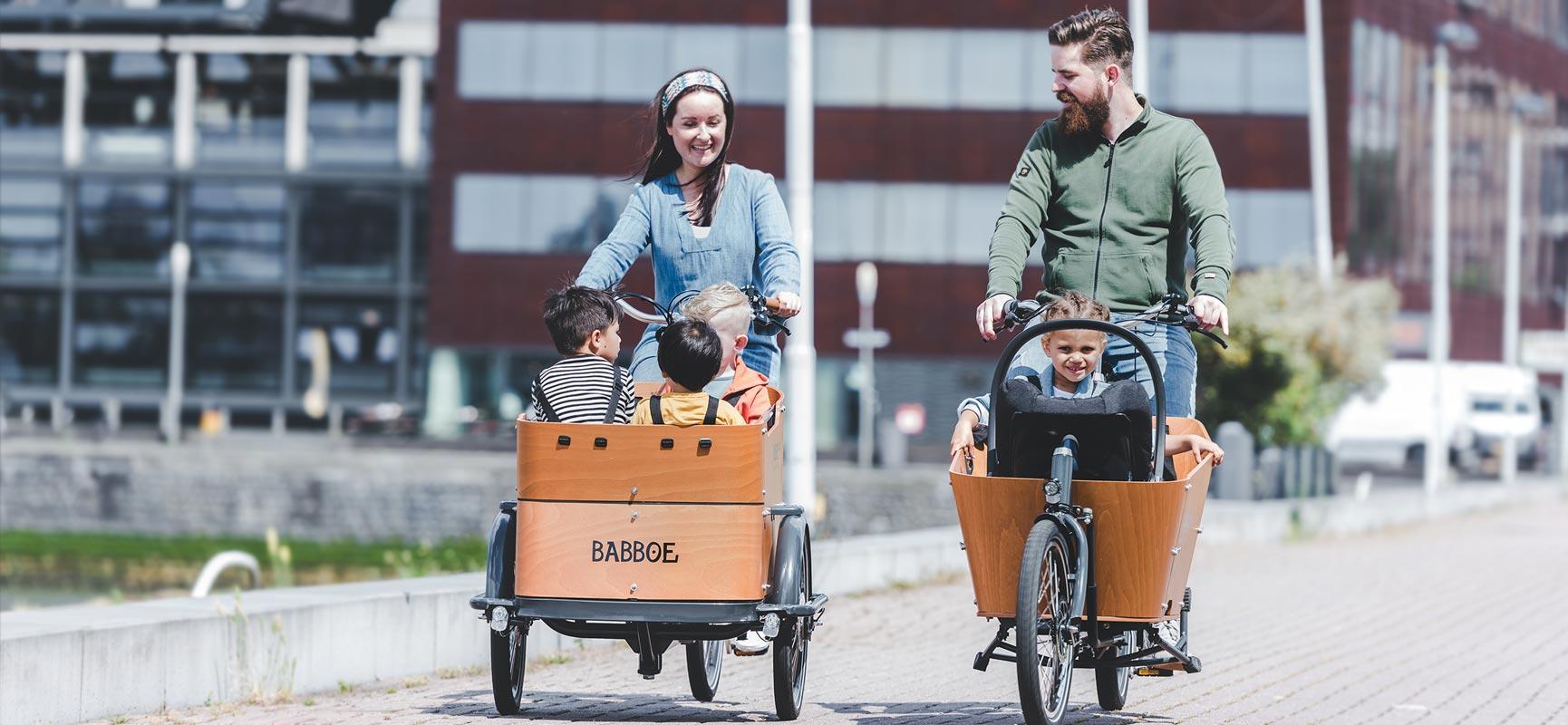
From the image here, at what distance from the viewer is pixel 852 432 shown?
53.6 meters

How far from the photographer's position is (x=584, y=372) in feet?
23.6

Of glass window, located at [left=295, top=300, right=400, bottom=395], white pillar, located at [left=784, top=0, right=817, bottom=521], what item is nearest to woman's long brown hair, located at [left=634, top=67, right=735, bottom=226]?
white pillar, located at [left=784, top=0, right=817, bottom=521]

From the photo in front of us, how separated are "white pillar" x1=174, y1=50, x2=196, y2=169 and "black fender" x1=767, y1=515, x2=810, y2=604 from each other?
62394 mm

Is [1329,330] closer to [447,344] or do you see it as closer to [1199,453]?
[1199,453]

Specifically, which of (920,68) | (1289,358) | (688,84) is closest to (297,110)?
(920,68)

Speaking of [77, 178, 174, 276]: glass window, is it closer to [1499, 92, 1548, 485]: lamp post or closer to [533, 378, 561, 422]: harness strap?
[1499, 92, 1548, 485]: lamp post

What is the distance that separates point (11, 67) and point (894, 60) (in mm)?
26983

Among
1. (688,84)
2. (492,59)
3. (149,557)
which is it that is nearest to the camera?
(688,84)

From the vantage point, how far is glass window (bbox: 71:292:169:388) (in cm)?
6794

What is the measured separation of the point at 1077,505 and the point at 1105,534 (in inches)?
4.5

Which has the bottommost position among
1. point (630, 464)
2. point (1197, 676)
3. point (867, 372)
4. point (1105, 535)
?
point (1197, 676)

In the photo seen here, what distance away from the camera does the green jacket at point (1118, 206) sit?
7309mm

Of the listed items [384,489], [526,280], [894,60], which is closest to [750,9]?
[894,60]

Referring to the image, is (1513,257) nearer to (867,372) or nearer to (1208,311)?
(867,372)
